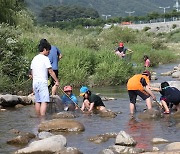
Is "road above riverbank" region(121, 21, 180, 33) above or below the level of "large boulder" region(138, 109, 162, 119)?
above

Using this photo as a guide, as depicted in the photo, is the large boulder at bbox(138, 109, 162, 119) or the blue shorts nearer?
the blue shorts

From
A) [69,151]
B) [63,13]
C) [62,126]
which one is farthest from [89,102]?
[63,13]

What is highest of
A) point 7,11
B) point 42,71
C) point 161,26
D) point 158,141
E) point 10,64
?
point 7,11

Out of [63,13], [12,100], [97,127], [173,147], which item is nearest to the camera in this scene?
[173,147]

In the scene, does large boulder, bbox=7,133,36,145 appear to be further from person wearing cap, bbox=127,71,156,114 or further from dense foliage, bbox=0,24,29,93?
dense foliage, bbox=0,24,29,93

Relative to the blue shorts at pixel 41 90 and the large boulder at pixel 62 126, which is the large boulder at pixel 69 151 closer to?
the large boulder at pixel 62 126

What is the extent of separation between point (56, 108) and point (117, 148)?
534 centimetres

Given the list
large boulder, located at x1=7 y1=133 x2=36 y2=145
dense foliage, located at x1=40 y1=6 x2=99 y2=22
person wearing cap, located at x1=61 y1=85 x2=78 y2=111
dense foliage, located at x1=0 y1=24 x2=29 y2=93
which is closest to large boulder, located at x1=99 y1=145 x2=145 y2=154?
large boulder, located at x1=7 y1=133 x2=36 y2=145

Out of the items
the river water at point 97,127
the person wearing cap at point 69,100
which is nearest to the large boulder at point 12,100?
the river water at point 97,127

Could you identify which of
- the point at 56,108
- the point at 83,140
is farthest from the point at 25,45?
the point at 83,140

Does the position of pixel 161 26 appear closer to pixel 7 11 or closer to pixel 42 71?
pixel 7 11

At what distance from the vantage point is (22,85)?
16.2m

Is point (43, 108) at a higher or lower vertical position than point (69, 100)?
higher

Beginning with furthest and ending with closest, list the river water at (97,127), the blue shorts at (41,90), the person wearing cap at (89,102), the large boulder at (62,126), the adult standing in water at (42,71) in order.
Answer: the person wearing cap at (89,102)
the blue shorts at (41,90)
the adult standing in water at (42,71)
the large boulder at (62,126)
the river water at (97,127)
